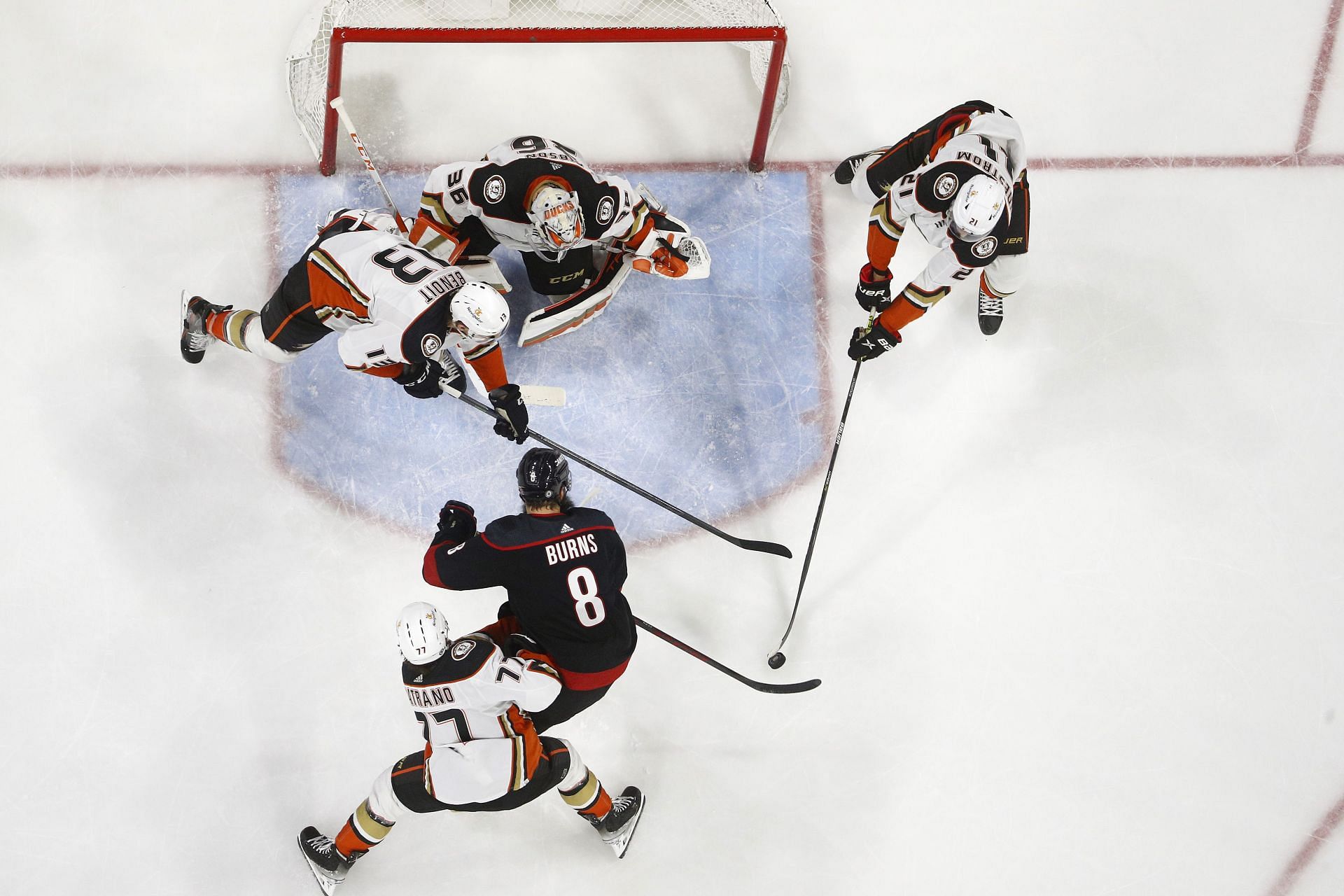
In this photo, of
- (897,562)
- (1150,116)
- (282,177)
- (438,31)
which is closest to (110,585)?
(282,177)

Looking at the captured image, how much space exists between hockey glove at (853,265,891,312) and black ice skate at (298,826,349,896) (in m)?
2.82

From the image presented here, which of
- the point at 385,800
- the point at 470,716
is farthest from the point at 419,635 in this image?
the point at 385,800

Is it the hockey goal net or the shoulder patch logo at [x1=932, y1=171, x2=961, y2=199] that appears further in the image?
the hockey goal net

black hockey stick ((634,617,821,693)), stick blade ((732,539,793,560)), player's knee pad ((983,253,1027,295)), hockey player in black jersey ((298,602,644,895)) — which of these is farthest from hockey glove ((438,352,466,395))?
player's knee pad ((983,253,1027,295))

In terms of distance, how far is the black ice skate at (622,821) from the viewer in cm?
393

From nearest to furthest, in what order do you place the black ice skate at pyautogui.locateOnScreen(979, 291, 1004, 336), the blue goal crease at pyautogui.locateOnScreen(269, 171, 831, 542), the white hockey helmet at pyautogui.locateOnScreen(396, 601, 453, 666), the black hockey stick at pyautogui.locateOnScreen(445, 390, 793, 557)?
the white hockey helmet at pyautogui.locateOnScreen(396, 601, 453, 666), the black hockey stick at pyautogui.locateOnScreen(445, 390, 793, 557), the blue goal crease at pyautogui.locateOnScreen(269, 171, 831, 542), the black ice skate at pyautogui.locateOnScreen(979, 291, 1004, 336)

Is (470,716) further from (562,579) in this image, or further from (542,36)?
(542,36)

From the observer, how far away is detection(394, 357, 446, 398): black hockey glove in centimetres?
366

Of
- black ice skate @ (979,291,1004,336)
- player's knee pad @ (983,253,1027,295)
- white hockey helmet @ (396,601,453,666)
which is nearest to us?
white hockey helmet @ (396,601,453,666)

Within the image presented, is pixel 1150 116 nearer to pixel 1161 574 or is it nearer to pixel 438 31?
pixel 1161 574

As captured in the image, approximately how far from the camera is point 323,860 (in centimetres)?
386

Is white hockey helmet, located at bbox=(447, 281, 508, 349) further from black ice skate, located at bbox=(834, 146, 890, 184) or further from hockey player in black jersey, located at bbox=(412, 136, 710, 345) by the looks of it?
black ice skate, located at bbox=(834, 146, 890, 184)

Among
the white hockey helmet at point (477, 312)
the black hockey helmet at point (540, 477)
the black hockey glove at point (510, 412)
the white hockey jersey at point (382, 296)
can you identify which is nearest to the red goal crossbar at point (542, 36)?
the white hockey jersey at point (382, 296)

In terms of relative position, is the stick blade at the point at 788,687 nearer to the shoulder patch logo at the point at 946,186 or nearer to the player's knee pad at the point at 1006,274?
the player's knee pad at the point at 1006,274
